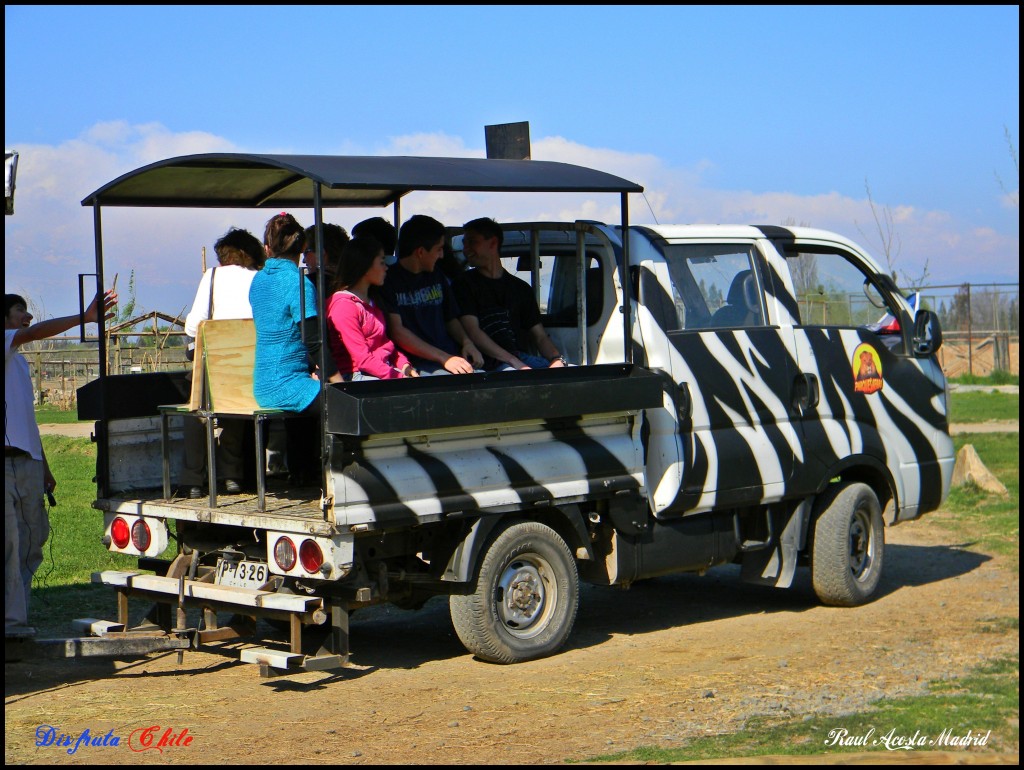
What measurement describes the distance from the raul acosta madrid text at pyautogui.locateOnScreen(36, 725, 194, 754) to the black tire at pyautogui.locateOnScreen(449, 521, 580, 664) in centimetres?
179

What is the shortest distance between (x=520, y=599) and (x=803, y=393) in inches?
100

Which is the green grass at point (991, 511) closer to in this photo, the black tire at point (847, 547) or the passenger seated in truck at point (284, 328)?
the black tire at point (847, 547)

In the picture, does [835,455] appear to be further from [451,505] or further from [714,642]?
[451,505]

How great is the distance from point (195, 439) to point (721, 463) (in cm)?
320

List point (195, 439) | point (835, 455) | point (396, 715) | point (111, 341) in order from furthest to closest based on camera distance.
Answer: point (111, 341)
point (835, 455)
point (195, 439)
point (396, 715)

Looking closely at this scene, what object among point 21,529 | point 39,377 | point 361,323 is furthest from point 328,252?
point 39,377

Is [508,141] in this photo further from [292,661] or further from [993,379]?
[993,379]

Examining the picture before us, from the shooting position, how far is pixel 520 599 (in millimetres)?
7480

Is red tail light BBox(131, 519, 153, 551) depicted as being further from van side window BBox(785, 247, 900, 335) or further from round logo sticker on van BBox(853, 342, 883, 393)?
round logo sticker on van BBox(853, 342, 883, 393)

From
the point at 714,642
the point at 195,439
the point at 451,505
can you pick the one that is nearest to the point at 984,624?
the point at 714,642

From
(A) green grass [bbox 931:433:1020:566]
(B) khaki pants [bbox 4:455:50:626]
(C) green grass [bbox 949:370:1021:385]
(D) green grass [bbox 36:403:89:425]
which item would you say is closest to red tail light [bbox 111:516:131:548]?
(B) khaki pants [bbox 4:455:50:626]

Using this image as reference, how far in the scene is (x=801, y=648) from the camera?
25.4 ft

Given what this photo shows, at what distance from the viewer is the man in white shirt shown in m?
7.50

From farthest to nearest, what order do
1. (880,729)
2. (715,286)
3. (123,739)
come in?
1. (715,286)
2. (123,739)
3. (880,729)
